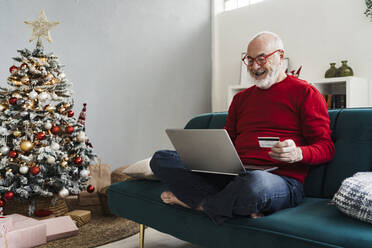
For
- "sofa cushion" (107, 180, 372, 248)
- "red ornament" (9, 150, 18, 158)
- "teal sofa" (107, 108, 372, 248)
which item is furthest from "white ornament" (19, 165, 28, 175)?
"sofa cushion" (107, 180, 372, 248)

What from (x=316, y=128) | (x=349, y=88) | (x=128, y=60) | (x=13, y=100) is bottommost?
(x=316, y=128)

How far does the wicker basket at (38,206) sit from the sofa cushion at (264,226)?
99 cm

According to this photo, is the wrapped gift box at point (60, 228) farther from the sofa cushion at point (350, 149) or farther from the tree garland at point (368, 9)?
the tree garland at point (368, 9)

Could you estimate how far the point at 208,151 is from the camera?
149 centimetres

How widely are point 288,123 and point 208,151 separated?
1.59 feet

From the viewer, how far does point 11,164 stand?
254 cm

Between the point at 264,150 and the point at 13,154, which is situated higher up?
the point at 264,150

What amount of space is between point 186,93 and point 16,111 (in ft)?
7.49

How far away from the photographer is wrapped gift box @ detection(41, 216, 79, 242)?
2.28 meters

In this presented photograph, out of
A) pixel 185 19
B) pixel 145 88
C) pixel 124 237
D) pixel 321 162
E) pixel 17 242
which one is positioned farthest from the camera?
pixel 185 19

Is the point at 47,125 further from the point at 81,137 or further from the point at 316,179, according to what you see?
the point at 316,179

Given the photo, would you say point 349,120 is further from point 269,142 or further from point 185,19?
point 185,19

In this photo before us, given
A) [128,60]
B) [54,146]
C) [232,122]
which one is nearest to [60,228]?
[54,146]

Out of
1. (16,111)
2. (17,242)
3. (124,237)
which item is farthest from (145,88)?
(17,242)
